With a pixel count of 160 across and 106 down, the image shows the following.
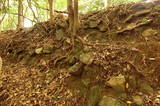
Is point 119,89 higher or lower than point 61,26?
lower

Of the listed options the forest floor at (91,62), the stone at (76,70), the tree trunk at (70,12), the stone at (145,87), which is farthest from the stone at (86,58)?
the tree trunk at (70,12)

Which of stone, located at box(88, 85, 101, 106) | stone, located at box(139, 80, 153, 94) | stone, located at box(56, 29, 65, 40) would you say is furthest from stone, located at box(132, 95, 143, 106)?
stone, located at box(56, 29, 65, 40)

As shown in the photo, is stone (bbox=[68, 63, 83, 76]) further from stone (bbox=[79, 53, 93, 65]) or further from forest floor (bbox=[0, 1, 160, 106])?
stone (bbox=[79, 53, 93, 65])

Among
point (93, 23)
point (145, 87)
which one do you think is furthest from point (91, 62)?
point (93, 23)

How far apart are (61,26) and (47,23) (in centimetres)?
92

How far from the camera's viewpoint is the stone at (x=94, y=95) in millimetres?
3139

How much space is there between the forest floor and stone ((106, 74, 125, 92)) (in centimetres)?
2

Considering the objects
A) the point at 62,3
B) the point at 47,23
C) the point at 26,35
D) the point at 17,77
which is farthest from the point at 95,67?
the point at 62,3

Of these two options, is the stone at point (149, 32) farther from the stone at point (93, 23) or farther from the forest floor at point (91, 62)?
the stone at point (93, 23)

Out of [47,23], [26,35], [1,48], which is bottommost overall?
[1,48]

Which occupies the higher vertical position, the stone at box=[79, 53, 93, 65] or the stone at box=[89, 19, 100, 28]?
the stone at box=[89, 19, 100, 28]

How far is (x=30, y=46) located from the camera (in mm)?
5621

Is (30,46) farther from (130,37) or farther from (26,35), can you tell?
(130,37)

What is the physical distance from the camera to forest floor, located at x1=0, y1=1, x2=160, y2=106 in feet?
10.6
